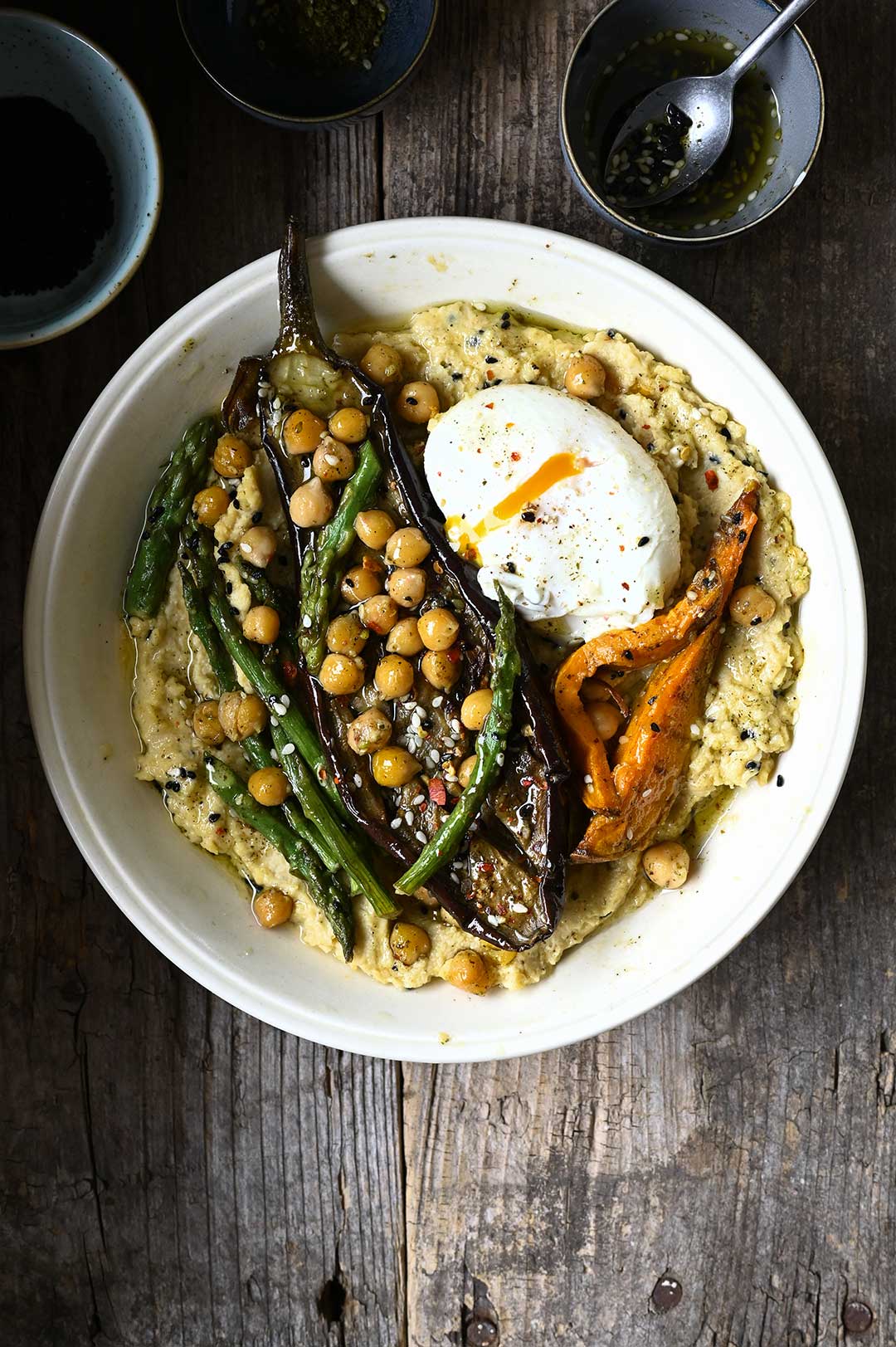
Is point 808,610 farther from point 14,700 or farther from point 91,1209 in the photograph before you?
point 91,1209

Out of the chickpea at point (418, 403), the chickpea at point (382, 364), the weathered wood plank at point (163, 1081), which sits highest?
the chickpea at point (382, 364)

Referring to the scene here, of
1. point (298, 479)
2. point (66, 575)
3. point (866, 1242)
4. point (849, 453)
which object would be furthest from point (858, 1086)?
point (66, 575)

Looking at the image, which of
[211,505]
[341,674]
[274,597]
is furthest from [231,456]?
[341,674]

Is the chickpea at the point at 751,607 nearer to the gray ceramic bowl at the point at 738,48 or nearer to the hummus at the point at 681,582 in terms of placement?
the hummus at the point at 681,582

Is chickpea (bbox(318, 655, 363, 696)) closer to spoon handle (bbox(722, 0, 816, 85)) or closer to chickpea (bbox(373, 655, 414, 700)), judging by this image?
chickpea (bbox(373, 655, 414, 700))

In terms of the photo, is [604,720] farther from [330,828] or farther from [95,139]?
[95,139]

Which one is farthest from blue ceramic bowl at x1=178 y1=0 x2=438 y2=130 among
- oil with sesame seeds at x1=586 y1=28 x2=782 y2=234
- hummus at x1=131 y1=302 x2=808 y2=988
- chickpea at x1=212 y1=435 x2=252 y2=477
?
chickpea at x1=212 y1=435 x2=252 y2=477

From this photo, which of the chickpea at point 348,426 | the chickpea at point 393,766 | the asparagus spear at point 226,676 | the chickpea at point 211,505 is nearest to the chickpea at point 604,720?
the chickpea at point 393,766
